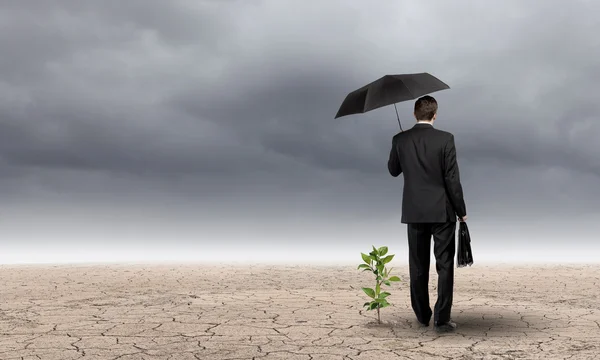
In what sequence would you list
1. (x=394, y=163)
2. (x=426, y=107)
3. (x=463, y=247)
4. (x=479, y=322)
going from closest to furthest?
(x=463, y=247)
(x=426, y=107)
(x=394, y=163)
(x=479, y=322)

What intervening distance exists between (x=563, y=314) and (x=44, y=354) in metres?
5.03

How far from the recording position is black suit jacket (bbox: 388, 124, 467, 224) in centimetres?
455

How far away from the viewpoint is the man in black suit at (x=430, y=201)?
4574 mm

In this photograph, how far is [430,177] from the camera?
465cm

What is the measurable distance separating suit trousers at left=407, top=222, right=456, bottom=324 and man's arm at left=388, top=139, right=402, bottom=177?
0.48 m

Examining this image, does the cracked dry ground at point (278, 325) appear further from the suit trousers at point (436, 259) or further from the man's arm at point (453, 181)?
the man's arm at point (453, 181)

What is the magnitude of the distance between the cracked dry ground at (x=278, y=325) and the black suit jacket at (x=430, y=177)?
1.02m

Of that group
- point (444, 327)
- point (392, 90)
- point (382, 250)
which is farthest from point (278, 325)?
point (392, 90)

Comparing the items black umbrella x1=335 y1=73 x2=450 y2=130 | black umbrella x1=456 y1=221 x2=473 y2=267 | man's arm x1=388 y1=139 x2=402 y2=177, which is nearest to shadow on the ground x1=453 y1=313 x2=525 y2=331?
black umbrella x1=456 y1=221 x2=473 y2=267

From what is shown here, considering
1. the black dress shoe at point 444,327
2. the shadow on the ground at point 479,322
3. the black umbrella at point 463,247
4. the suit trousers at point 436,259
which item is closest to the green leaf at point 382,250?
the suit trousers at point 436,259

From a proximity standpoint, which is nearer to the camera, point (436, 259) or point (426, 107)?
point (436, 259)

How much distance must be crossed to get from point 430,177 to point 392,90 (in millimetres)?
816

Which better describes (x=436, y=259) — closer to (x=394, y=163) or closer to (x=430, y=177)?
(x=430, y=177)

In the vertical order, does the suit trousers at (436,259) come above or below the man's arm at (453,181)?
below
